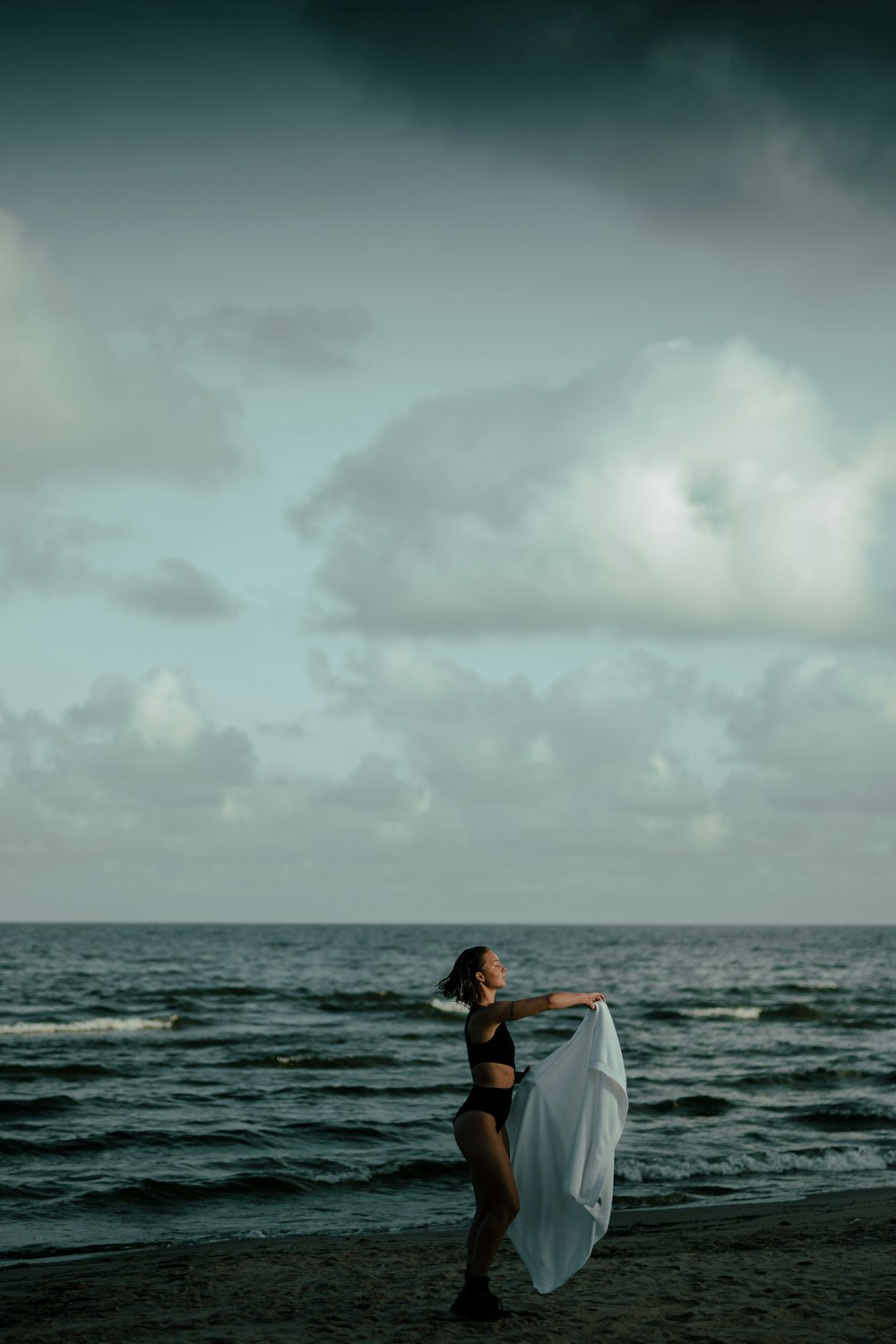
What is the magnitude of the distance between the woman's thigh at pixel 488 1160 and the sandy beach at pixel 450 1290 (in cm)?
89

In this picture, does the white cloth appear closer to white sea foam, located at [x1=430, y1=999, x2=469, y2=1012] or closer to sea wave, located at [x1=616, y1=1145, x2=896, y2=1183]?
sea wave, located at [x1=616, y1=1145, x2=896, y2=1183]

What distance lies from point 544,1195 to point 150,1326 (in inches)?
113

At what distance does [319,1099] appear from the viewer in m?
21.1

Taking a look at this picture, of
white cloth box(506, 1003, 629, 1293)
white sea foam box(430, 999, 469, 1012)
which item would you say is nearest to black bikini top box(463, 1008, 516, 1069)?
white cloth box(506, 1003, 629, 1293)

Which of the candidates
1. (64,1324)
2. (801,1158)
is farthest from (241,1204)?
(801,1158)

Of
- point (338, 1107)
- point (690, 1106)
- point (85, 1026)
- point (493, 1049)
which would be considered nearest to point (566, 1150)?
point (493, 1049)

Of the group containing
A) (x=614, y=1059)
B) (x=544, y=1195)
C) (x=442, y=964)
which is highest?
(x=614, y=1059)

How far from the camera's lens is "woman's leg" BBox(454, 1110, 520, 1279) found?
6738 millimetres

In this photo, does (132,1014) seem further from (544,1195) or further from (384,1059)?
(544,1195)

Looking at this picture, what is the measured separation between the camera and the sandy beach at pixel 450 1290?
7164mm

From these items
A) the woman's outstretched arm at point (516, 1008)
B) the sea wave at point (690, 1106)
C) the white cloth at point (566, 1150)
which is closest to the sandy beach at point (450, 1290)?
the white cloth at point (566, 1150)

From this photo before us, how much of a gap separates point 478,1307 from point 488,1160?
121 cm

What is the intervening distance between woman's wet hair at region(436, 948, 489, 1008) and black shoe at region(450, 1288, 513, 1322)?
1.89 metres

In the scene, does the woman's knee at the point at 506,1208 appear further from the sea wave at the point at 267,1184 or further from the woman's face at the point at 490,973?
the sea wave at the point at 267,1184
